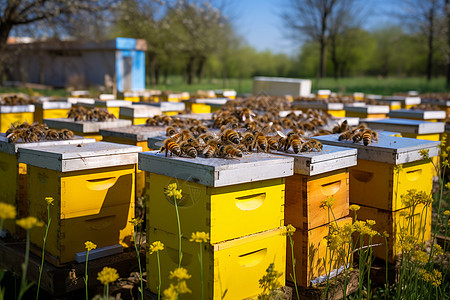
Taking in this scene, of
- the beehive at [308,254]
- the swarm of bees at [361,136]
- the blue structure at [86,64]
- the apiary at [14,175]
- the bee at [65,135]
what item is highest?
the blue structure at [86,64]

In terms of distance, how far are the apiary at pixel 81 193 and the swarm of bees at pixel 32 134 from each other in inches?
13.7

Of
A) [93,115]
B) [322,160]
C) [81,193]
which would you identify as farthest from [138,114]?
[322,160]

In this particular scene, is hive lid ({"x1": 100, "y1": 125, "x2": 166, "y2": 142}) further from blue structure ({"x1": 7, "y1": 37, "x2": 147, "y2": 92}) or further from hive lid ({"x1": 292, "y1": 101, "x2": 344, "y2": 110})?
blue structure ({"x1": 7, "y1": 37, "x2": 147, "y2": 92})

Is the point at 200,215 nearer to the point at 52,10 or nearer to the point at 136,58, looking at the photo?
the point at 52,10

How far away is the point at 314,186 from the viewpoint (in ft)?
9.53

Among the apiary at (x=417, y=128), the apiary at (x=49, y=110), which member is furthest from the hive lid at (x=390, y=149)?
the apiary at (x=49, y=110)

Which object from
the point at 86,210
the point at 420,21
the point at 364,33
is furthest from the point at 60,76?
the point at 364,33

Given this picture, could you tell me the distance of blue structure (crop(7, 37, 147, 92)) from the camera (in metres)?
19.8

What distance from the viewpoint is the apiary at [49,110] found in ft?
22.0

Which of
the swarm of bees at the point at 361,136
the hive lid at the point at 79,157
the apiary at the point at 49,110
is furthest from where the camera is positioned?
the apiary at the point at 49,110

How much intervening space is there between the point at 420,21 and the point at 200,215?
28212 millimetres

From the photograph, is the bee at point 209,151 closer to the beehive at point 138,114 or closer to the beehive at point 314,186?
the beehive at point 314,186

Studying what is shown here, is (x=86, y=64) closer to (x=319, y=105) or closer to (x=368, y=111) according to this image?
(x=319, y=105)

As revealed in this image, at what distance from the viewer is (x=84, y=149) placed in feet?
10.9
